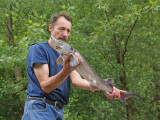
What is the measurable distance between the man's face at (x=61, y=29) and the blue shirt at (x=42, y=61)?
0.63 feet

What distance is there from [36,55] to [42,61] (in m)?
0.10

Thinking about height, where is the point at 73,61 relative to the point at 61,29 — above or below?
below

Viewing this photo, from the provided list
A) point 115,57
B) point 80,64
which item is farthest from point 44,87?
point 115,57

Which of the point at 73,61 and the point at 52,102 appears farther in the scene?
the point at 52,102

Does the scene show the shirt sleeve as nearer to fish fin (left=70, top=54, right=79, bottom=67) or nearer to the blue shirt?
the blue shirt

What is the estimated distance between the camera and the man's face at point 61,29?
109 inches

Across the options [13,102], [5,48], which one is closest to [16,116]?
[13,102]

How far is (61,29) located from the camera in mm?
2797

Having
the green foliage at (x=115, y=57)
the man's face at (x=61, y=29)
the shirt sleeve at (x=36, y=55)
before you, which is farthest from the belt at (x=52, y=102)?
the green foliage at (x=115, y=57)

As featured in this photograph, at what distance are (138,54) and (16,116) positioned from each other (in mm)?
8006

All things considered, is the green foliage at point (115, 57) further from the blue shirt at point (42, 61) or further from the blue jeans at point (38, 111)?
the blue jeans at point (38, 111)

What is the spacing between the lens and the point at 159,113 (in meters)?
Answer: 8.20

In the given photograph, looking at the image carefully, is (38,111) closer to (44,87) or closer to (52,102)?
(52,102)

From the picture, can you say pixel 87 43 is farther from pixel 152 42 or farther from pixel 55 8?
pixel 55 8
